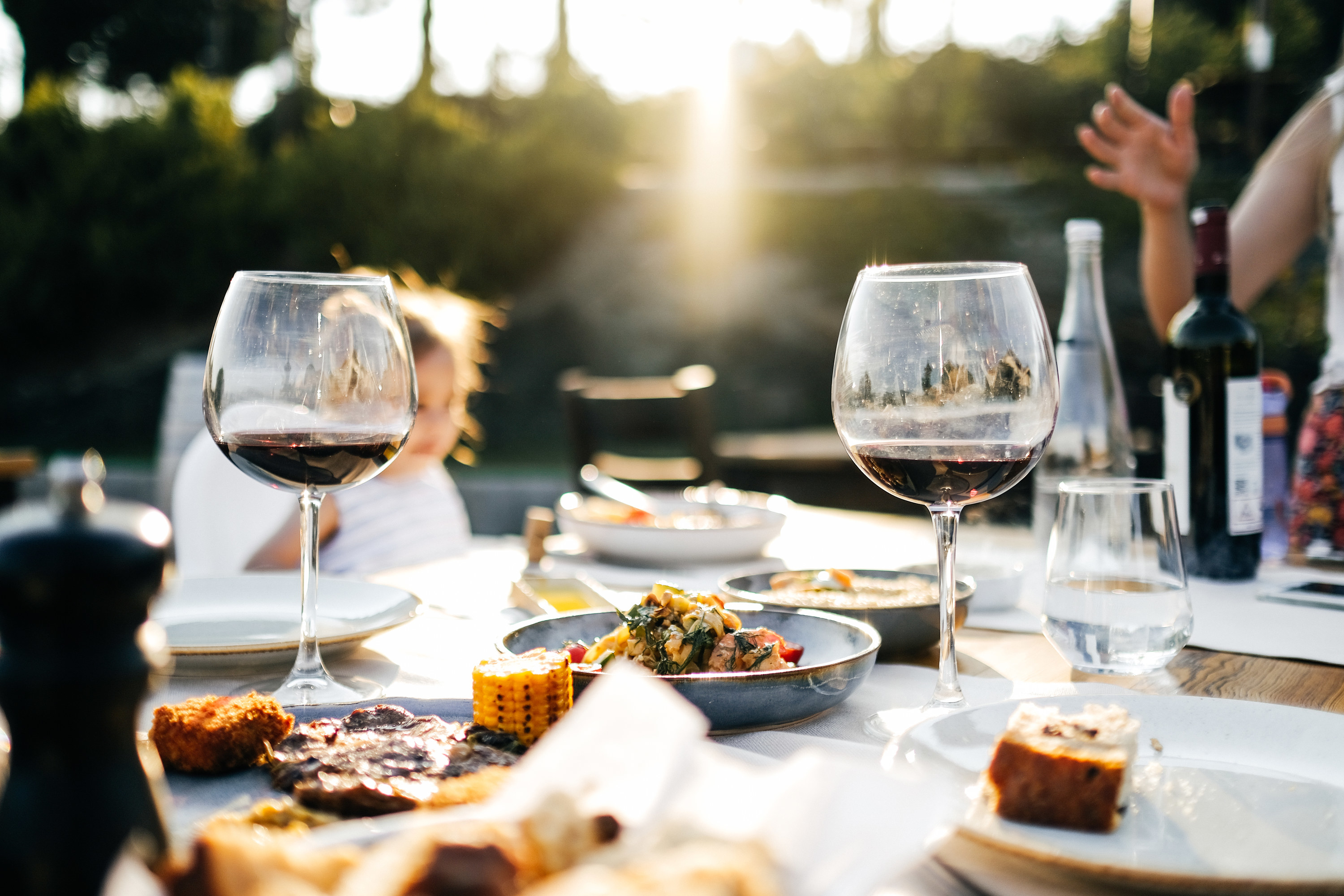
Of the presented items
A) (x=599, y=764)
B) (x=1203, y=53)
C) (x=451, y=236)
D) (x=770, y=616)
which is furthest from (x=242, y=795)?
(x=1203, y=53)

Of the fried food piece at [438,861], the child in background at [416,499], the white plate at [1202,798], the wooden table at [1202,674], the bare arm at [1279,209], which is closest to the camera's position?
the fried food piece at [438,861]

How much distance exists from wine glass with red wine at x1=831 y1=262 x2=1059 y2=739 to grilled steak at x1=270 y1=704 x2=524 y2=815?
358mm

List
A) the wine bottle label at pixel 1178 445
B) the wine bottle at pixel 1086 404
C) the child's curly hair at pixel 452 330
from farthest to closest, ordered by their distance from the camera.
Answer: the child's curly hair at pixel 452 330 → the wine bottle at pixel 1086 404 → the wine bottle label at pixel 1178 445

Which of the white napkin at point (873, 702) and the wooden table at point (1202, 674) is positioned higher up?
the white napkin at point (873, 702)

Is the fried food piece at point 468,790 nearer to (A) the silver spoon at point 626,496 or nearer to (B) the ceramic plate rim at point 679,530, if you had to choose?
(B) the ceramic plate rim at point 679,530

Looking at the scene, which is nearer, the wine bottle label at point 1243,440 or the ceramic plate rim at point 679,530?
the wine bottle label at point 1243,440

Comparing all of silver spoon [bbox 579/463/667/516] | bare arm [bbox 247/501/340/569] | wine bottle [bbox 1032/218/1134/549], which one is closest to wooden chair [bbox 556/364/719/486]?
silver spoon [bbox 579/463/667/516]

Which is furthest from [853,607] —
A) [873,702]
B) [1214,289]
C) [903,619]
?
[1214,289]

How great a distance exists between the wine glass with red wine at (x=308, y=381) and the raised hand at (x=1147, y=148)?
4.87 ft

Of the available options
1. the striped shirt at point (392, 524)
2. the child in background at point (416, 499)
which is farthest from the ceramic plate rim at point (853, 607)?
the striped shirt at point (392, 524)

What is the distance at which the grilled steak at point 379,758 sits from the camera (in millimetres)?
638

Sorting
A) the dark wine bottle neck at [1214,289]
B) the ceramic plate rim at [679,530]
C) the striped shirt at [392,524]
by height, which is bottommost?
the striped shirt at [392,524]

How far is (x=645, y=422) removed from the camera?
3811 millimetres

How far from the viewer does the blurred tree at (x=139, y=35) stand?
15586 millimetres
